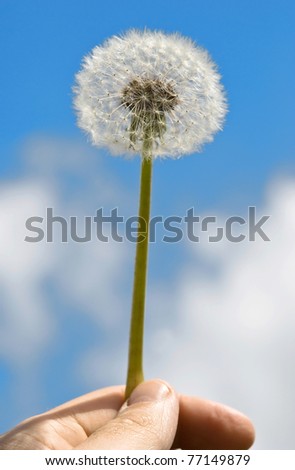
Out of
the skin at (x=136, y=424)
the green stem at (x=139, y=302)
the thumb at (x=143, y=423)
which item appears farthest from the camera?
the green stem at (x=139, y=302)

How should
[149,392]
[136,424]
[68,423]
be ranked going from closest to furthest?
[136,424] → [149,392] → [68,423]

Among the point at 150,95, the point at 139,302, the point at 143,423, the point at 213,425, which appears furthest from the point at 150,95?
the point at 213,425

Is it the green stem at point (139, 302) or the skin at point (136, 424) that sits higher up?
the green stem at point (139, 302)

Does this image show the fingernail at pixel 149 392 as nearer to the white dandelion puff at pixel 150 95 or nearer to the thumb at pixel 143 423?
the thumb at pixel 143 423

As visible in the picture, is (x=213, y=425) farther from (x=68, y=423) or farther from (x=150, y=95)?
(x=150, y=95)

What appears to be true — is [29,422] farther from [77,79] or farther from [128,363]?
[77,79]

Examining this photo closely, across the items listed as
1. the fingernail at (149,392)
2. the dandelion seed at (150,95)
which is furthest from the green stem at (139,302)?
the dandelion seed at (150,95)

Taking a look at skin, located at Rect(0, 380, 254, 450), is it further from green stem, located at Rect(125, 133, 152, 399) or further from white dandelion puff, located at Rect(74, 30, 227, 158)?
white dandelion puff, located at Rect(74, 30, 227, 158)
